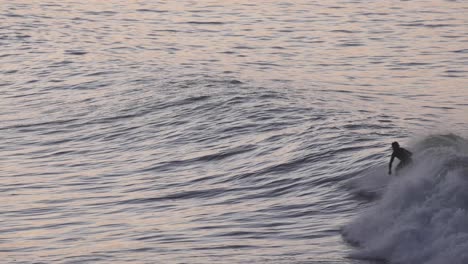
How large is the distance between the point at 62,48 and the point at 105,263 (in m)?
28.4

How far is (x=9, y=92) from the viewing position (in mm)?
39438

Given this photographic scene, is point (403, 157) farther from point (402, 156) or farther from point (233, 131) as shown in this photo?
point (233, 131)

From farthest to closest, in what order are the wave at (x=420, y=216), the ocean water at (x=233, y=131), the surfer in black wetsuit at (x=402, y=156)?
the surfer in black wetsuit at (x=402, y=156) < the ocean water at (x=233, y=131) < the wave at (x=420, y=216)

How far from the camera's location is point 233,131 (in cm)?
3166

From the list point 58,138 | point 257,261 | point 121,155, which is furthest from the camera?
point 58,138

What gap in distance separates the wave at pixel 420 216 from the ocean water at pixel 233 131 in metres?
0.04

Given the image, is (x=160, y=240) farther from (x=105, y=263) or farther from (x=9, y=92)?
(x=9, y=92)

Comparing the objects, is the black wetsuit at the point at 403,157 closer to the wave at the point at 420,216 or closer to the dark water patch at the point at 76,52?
the wave at the point at 420,216

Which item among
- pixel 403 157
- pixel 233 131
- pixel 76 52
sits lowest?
pixel 76 52

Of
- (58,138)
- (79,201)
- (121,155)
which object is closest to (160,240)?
(79,201)

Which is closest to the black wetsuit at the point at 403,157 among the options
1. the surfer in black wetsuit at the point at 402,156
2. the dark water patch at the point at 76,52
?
the surfer in black wetsuit at the point at 402,156

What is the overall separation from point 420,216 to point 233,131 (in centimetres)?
1243

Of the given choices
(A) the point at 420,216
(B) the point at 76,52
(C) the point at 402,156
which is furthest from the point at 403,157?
(B) the point at 76,52

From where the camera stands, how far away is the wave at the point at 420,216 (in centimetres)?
1847
